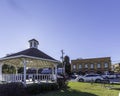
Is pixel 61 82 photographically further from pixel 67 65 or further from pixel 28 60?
pixel 67 65

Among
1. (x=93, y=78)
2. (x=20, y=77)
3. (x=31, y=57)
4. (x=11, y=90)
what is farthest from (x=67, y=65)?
(x=11, y=90)

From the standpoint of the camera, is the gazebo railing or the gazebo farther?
the gazebo railing

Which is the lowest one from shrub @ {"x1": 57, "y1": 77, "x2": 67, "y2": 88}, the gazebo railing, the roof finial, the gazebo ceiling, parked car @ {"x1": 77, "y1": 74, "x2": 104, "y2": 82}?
parked car @ {"x1": 77, "y1": 74, "x2": 104, "y2": 82}

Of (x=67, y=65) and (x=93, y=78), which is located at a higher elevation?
(x=67, y=65)

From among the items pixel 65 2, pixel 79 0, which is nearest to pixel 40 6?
pixel 65 2

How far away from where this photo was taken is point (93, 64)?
214ft


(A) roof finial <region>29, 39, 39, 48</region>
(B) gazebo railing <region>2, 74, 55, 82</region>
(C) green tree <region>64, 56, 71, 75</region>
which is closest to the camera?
(B) gazebo railing <region>2, 74, 55, 82</region>

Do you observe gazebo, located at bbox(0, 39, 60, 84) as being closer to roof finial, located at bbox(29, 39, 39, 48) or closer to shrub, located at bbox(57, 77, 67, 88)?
roof finial, located at bbox(29, 39, 39, 48)

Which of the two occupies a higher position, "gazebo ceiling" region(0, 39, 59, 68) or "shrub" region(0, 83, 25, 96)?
"gazebo ceiling" region(0, 39, 59, 68)

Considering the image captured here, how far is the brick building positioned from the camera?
207 feet

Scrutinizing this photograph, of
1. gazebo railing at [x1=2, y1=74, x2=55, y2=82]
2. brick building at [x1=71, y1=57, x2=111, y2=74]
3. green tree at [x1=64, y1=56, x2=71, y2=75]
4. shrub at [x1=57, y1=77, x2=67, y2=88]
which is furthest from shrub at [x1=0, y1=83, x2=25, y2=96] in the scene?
green tree at [x1=64, y1=56, x2=71, y2=75]

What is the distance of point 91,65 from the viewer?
215ft

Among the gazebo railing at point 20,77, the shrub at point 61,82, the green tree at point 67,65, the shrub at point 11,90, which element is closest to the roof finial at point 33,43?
the gazebo railing at point 20,77

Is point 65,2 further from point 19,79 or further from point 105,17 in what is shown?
point 19,79
